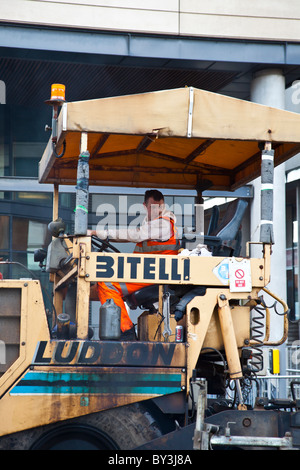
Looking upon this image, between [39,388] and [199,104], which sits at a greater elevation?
[199,104]

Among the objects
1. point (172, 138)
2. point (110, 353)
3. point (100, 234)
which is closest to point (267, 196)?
point (172, 138)

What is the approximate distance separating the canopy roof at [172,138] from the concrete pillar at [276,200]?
17.3 feet

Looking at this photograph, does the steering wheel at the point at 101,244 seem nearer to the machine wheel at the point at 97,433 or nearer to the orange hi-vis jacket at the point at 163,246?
the orange hi-vis jacket at the point at 163,246

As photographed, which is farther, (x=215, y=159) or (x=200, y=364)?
(x=215, y=159)

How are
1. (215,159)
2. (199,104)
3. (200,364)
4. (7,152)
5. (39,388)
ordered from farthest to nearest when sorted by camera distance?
(7,152)
(215,159)
(200,364)
(199,104)
(39,388)

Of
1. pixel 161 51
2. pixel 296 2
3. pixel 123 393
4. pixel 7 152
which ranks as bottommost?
pixel 123 393

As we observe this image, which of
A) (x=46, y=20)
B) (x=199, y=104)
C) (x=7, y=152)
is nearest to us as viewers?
(x=199, y=104)

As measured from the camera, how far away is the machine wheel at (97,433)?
15.5 feet

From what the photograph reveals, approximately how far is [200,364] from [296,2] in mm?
8790

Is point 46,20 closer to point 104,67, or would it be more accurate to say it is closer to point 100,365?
point 104,67

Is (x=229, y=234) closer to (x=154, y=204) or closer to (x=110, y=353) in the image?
(x=154, y=204)

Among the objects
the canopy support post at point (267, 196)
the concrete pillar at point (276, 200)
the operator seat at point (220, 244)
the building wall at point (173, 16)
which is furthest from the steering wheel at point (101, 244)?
the building wall at point (173, 16)

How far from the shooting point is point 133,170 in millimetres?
7000

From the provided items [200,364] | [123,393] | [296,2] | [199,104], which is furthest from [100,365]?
[296,2]
